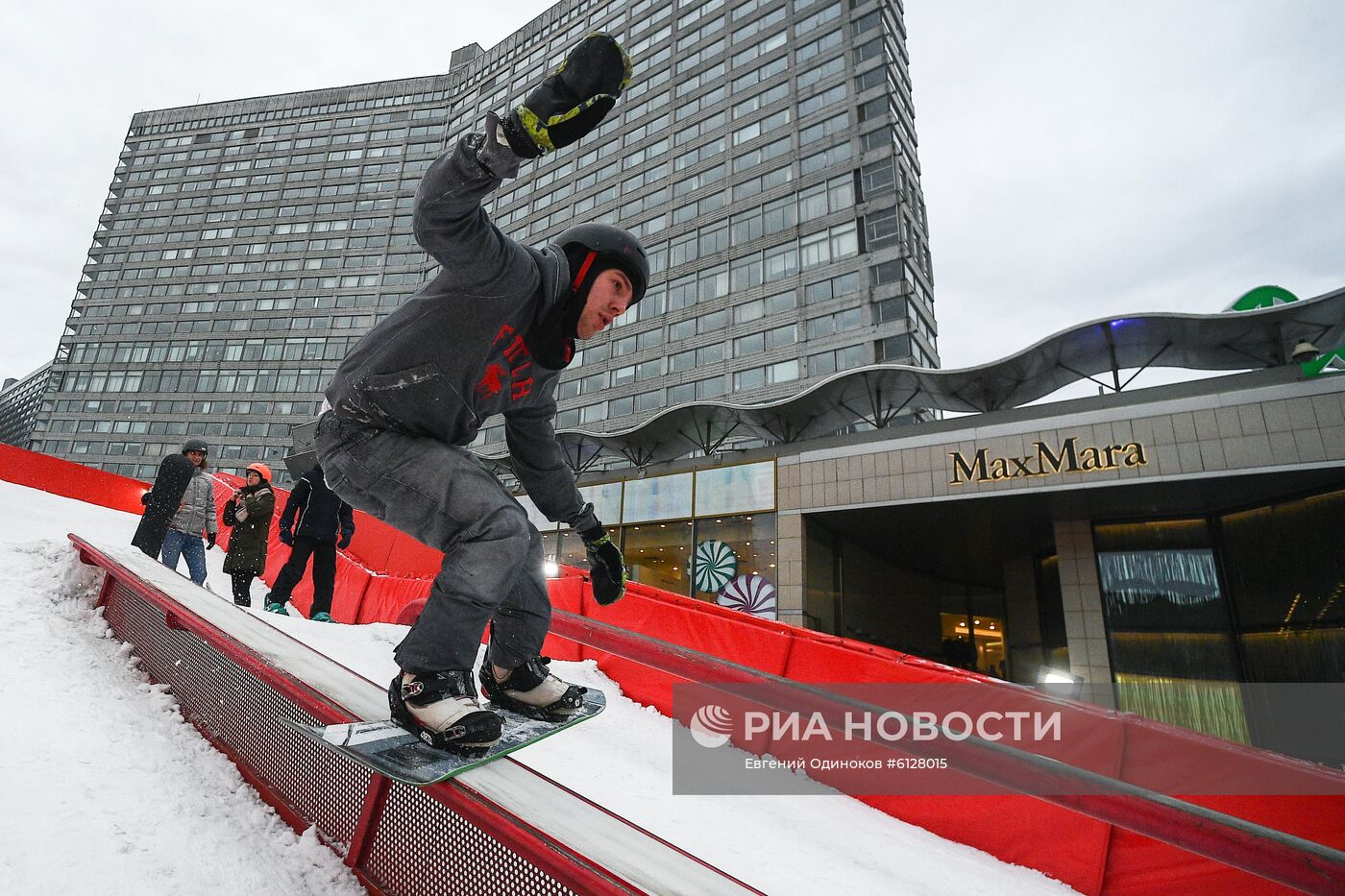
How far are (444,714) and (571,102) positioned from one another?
188cm

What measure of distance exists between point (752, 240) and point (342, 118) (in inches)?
2548

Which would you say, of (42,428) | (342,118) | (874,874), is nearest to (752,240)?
(874,874)

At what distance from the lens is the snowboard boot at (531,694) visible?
7.89 ft

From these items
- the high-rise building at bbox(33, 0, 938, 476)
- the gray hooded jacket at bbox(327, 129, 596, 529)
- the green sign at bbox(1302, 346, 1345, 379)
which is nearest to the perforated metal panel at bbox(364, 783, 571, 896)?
the gray hooded jacket at bbox(327, 129, 596, 529)

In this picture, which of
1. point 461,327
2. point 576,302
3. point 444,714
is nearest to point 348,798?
point 444,714

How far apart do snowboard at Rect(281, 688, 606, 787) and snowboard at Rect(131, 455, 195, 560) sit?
592 centimetres

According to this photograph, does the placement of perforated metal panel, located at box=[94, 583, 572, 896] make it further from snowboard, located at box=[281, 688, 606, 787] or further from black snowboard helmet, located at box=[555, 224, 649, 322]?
black snowboard helmet, located at box=[555, 224, 649, 322]

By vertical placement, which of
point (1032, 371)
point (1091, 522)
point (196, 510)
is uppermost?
point (1032, 371)

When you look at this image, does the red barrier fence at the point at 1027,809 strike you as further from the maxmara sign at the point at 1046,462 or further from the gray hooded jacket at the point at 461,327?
the maxmara sign at the point at 1046,462

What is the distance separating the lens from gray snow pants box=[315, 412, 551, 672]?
6.57 feet

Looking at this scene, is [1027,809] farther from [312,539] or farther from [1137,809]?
[312,539]

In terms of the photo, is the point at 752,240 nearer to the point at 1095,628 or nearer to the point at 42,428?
the point at 1095,628

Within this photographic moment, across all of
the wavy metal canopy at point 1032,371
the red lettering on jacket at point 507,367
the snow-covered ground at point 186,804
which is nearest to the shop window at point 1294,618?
the wavy metal canopy at point 1032,371

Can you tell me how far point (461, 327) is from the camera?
1988 millimetres
